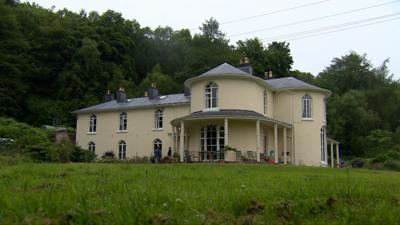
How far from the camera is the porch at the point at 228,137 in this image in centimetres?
3031

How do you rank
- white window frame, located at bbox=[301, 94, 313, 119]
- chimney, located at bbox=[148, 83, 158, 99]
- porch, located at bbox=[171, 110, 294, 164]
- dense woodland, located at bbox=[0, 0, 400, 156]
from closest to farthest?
porch, located at bbox=[171, 110, 294, 164] < white window frame, located at bbox=[301, 94, 313, 119] < chimney, located at bbox=[148, 83, 158, 99] < dense woodland, located at bbox=[0, 0, 400, 156]

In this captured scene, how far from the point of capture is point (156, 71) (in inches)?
2589

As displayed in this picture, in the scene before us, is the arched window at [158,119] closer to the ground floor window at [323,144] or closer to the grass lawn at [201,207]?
the ground floor window at [323,144]

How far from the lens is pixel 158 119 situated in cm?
4078

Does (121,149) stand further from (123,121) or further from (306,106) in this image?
(306,106)

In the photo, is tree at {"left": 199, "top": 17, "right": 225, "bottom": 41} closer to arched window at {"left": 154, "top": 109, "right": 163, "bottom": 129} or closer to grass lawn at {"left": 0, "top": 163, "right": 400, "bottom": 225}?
arched window at {"left": 154, "top": 109, "right": 163, "bottom": 129}

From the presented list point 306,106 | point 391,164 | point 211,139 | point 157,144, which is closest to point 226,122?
point 211,139

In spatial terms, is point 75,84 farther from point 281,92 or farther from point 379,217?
point 379,217

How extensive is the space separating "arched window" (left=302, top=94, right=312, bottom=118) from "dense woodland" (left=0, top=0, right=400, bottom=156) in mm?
16242

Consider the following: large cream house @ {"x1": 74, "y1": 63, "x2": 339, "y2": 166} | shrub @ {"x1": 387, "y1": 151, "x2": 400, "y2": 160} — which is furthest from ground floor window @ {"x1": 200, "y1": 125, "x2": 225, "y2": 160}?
shrub @ {"x1": 387, "y1": 151, "x2": 400, "y2": 160}

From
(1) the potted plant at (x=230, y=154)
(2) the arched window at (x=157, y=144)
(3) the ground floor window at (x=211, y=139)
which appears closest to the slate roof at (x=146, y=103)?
(2) the arched window at (x=157, y=144)

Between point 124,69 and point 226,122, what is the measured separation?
39.9 metres

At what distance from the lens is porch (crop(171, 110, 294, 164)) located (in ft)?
99.5

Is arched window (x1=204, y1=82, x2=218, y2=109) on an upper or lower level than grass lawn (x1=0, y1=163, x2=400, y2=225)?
upper
